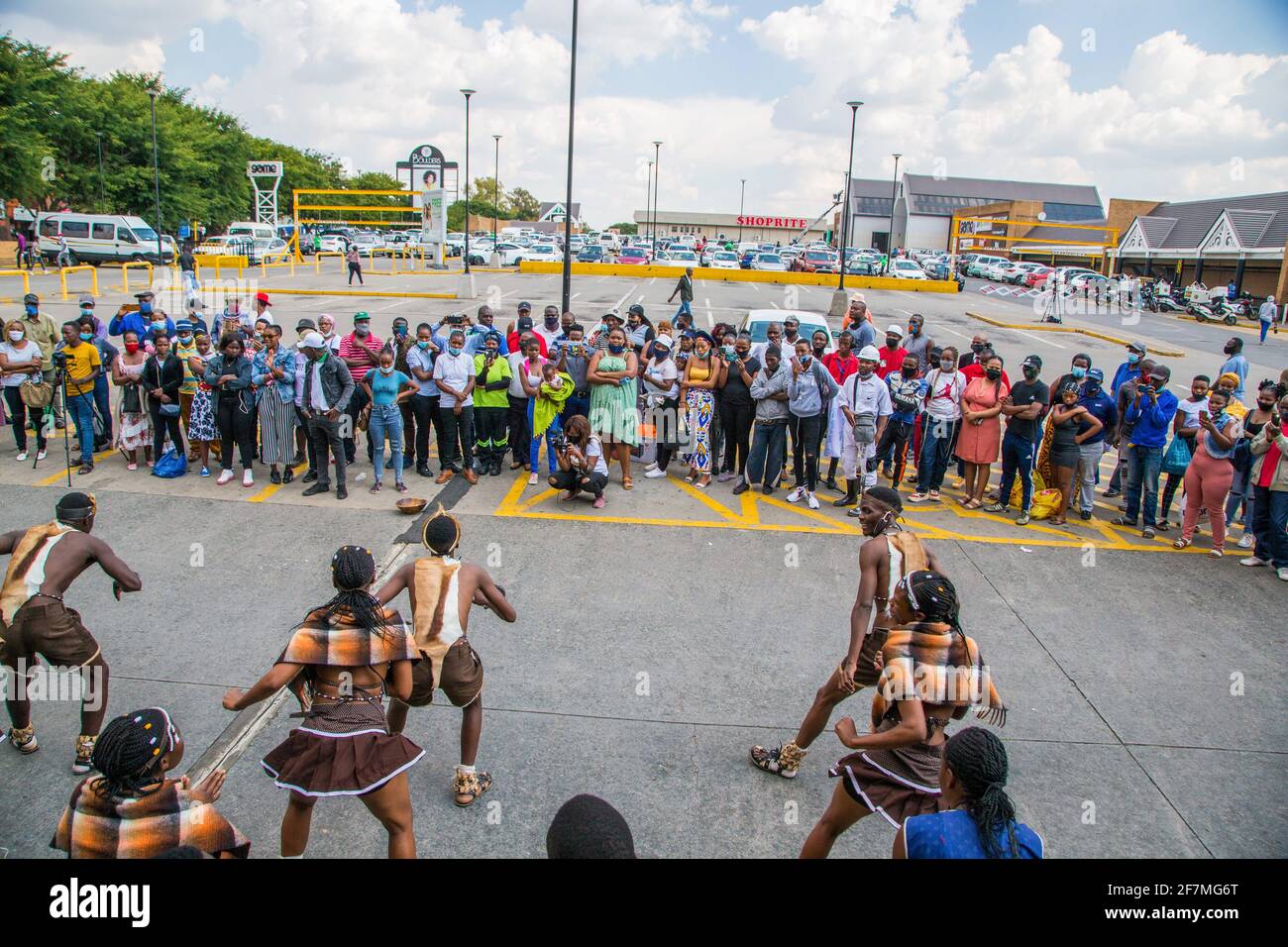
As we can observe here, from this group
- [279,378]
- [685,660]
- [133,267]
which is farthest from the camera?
[133,267]

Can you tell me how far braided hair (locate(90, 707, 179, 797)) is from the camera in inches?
110

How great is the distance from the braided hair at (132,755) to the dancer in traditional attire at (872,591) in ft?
10.1

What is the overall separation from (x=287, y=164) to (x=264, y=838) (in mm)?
80956

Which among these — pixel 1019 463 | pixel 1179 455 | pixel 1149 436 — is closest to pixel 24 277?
pixel 1019 463

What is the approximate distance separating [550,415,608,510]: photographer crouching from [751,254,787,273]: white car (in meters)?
41.9

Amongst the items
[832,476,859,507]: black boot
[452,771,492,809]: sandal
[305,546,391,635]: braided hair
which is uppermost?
[305,546,391,635]: braided hair

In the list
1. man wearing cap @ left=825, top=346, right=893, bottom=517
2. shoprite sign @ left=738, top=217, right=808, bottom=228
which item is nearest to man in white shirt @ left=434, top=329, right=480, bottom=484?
man wearing cap @ left=825, top=346, right=893, bottom=517

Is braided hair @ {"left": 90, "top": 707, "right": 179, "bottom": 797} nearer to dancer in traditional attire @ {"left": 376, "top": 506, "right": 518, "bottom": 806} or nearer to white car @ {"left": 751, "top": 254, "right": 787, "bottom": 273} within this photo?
dancer in traditional attire @ {"left": 376, "top": 506, "right": 518, "bottom": 806}

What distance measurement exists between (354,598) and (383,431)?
20.4ft

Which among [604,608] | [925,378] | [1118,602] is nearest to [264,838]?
[604,608]

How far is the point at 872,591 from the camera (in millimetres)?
4531

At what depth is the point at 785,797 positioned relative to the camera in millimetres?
4695

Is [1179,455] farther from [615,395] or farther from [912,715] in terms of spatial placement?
[912,715]

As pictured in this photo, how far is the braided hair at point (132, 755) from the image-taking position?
2795 millimetres
